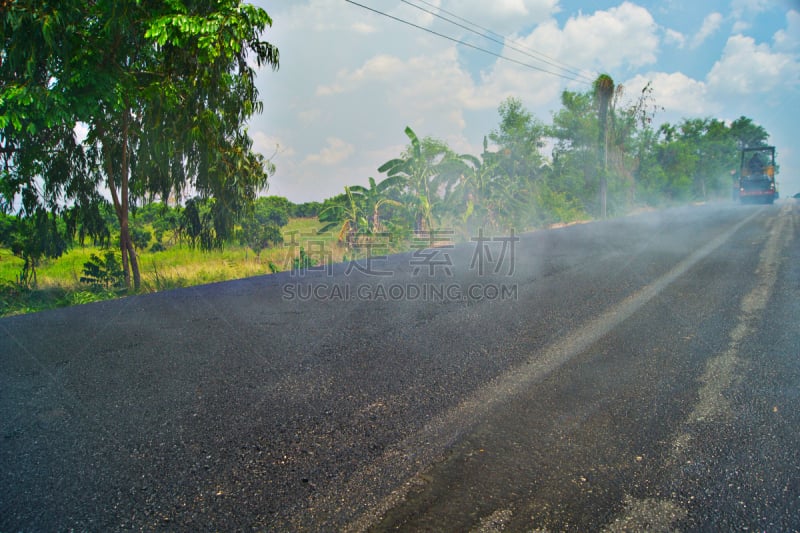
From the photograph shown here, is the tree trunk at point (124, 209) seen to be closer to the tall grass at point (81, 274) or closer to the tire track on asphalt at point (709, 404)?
the tall grass at point (81, 274)

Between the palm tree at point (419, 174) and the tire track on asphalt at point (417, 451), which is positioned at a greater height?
the palm tree at point (419, 174)

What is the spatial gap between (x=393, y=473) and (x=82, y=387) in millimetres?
2474

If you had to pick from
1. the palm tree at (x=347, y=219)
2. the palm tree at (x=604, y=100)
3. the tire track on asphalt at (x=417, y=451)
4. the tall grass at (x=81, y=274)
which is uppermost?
the palm tree at (x=604, y=100)

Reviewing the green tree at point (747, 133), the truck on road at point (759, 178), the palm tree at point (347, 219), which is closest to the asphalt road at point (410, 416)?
the palm tree at point (347, 219)

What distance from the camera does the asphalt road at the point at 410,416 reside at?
182cm

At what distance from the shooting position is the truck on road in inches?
1286

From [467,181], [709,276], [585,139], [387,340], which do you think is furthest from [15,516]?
[585,139]

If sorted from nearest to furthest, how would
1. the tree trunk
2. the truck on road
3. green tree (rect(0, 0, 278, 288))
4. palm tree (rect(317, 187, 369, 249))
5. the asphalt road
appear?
→ the asphalt road, green tree (rect(0, 0, 278, 288)), the tree trunk, palm tree (rect(317, 187, 369, 249)), the truck on road

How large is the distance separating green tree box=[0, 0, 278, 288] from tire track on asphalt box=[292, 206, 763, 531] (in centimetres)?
584

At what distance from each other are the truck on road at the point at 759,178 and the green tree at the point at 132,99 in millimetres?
38357

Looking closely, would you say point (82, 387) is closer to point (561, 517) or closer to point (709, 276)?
point (561, 517)

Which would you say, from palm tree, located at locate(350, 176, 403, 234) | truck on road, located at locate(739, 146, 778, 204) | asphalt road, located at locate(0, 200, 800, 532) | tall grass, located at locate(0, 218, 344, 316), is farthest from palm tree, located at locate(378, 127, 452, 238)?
truck on road, located at locate(739, 146, 778, 204)

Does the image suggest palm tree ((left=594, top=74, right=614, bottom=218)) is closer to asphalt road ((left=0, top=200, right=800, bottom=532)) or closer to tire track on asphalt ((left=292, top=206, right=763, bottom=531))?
asphalt road ((left=0, top=200, right=800, bottom=532))

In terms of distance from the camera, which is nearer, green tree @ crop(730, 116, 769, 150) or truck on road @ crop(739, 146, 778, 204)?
truck on road @ crop(739, 146, 778, 204)
